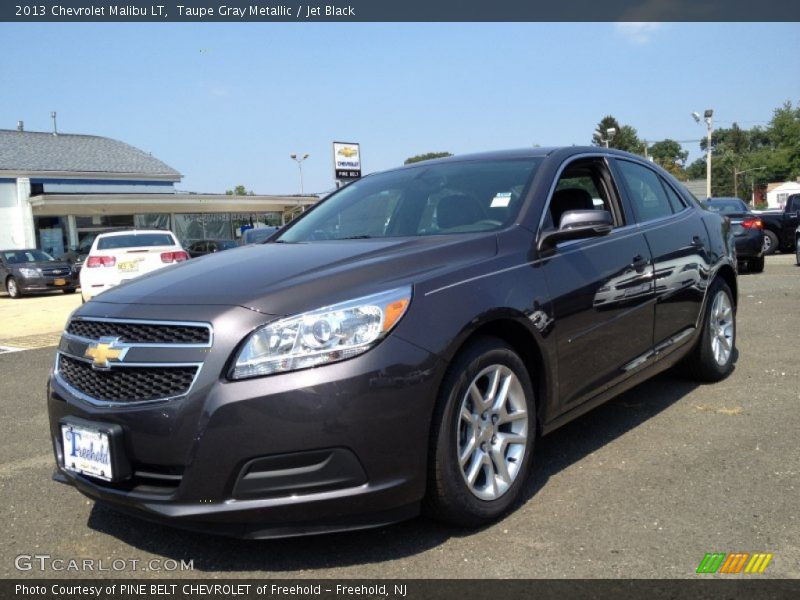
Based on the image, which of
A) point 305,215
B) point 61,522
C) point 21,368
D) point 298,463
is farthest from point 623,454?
point 21,368

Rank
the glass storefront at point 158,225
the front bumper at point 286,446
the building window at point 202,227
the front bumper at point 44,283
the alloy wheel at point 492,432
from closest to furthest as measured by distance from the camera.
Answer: the front bumper at point 286,446, the alloy wheel at point 492,432, the front bumper at point 44,283, the glass storefront at point 158,225, the building window at point 202,227

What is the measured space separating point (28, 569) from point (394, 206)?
247cm

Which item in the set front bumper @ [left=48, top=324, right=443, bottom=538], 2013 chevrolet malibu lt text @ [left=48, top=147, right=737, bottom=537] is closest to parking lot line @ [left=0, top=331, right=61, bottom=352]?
2013 chevrolet malibu lt text @ [left=48, top=147, right=737, bottom=537]

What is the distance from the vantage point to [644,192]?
4789 mm

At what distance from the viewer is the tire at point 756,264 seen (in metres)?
14.5

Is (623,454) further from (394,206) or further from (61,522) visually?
(61,522)

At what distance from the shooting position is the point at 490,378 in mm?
3117

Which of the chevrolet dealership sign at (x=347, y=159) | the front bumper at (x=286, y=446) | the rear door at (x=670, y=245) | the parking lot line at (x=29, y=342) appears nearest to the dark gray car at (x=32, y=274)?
Result: the parking lot line at (x=29, y=342)

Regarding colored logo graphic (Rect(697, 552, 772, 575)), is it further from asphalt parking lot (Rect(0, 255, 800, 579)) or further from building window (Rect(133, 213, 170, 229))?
building window (Rect(133, 213, 170, 229))

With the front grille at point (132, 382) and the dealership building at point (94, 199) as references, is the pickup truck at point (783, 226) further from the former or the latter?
the dealership building at point (94, 199)

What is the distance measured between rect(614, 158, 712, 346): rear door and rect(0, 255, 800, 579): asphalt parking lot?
0.60m

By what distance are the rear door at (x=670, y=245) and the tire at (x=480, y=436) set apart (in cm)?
152

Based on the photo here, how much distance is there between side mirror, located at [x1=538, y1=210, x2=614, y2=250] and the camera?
3.56 m

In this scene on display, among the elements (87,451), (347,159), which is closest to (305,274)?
(87,451)
